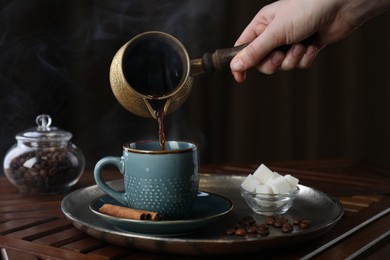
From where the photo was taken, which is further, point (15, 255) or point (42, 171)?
point (42, 171)

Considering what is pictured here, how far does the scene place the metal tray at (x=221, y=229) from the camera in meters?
0.83

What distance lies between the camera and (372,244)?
0.92m

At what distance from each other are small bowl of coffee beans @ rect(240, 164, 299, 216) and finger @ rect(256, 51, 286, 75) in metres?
0.35

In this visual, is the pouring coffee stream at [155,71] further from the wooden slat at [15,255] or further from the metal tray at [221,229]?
the wooden slat at [15,255]

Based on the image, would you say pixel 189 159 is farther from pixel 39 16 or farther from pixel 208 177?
pixel 39 16

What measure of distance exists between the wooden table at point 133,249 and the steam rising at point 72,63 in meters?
0.90

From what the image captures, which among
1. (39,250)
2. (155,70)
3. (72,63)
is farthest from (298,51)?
(72,63)

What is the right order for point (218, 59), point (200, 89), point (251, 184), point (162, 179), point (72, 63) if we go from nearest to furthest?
point (162, 179), point (251, 184), point (218, 59), point (72, 63), point (200, 89)

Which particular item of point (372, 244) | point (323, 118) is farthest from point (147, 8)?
point (372, 244)

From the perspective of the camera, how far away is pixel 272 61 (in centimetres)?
136

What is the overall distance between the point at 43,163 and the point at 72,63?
1.14 metres

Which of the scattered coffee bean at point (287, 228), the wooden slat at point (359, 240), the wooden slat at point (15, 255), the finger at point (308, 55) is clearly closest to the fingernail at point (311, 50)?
the finger at point (308, 55)

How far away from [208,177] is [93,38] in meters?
1.26

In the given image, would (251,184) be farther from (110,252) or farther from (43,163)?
(43,163)
